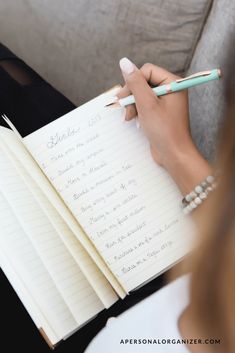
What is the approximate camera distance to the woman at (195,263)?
346 mm

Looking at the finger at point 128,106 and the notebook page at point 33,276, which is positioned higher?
the finger at point 128,106

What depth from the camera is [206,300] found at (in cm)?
38

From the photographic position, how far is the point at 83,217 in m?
0.60

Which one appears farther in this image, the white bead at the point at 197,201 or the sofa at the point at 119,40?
the sofa at the point at 119,40

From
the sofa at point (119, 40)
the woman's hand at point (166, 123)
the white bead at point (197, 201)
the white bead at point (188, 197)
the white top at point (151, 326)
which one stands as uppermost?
the sofa at point (119, 40)

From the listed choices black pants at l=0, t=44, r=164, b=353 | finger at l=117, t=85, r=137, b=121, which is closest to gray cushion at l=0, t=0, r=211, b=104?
black pants at l=0, t=44, r=164, b=353

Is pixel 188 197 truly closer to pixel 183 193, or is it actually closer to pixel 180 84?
pixel 183 193

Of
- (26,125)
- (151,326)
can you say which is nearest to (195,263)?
Result: (151,326)

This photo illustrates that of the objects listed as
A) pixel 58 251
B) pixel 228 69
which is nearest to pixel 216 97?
pixel 228 69

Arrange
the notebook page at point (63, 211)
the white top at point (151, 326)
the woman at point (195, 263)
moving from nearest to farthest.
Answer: the woman at point (195, 263) < the white top at point (151, 326) < the notebook page at point (63, 211)

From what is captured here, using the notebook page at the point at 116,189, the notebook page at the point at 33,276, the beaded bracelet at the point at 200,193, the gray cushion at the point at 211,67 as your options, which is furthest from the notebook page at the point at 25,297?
the gray cushion at the point at 211,67

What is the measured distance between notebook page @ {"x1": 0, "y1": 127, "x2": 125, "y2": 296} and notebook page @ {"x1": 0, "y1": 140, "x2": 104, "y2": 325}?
22 mm

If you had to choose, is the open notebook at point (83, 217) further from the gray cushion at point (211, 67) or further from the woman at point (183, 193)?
the gray cushion at point (211, 67)

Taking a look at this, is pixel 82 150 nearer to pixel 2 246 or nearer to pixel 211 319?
pixel 2 246
